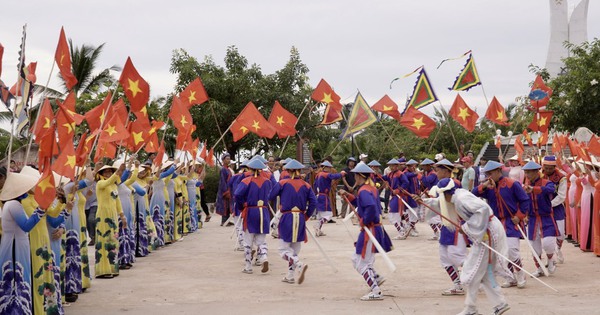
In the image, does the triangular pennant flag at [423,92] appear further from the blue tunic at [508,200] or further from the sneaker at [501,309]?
the sneaker at [501,309]

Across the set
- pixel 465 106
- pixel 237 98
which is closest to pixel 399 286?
pixel 465 106

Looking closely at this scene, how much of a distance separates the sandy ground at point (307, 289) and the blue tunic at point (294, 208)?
0.77 metres

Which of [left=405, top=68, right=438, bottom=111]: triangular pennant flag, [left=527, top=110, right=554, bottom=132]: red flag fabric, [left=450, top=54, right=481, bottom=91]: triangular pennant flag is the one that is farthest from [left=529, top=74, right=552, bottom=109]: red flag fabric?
[left=405, top=68, right=438, bottom=111]: triangular pennant flag

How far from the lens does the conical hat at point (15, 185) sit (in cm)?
727

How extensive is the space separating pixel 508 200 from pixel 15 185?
21.8ft

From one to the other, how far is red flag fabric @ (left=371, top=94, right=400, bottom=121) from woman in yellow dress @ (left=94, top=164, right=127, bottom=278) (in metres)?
9.43

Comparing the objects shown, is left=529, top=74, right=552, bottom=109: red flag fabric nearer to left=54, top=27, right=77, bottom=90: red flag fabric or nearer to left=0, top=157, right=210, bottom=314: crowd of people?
left=0, top=157, right=210, bottom=314: crowd of people

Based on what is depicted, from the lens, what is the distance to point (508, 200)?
10.7m

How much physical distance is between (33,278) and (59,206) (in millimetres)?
845

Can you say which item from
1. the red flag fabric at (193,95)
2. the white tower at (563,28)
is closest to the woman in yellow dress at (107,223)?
the red flag fabric at (193,95)

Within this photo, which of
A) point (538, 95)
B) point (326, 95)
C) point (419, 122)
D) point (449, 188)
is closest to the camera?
point (449, 188)

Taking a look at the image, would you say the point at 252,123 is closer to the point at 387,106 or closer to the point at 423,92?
the point at 387,106

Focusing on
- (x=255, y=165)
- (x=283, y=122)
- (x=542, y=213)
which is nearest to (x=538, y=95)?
(x=283, y=122)

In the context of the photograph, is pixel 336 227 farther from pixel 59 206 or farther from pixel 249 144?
pixel 59 206
